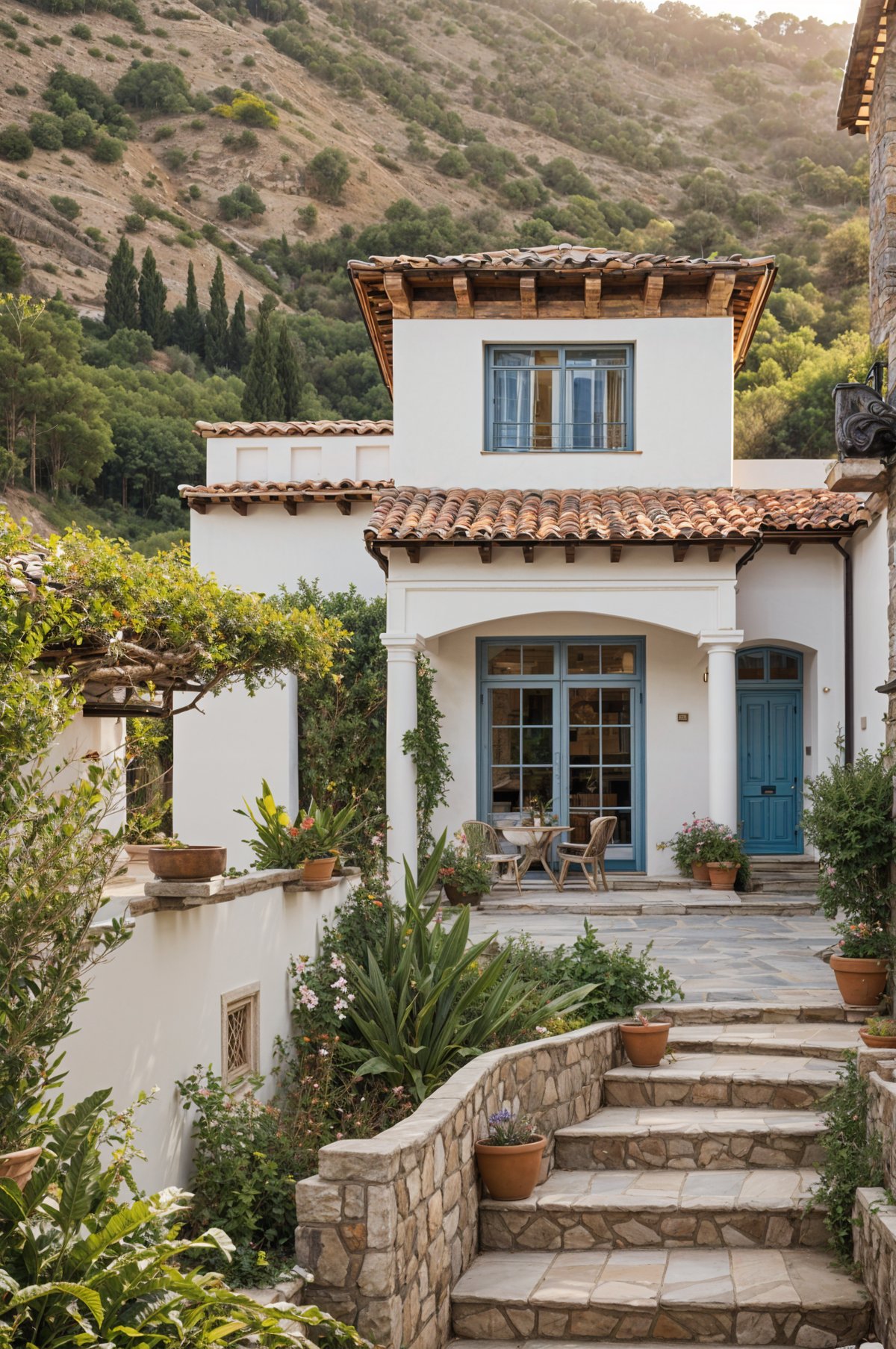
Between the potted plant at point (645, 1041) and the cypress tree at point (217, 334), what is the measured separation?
43.1 m

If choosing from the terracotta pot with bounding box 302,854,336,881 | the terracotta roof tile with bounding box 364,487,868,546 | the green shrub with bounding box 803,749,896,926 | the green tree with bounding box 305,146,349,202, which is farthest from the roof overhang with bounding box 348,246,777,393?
the green tree with bounding box 305,146,349,202

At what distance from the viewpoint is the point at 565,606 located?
43.2 ft

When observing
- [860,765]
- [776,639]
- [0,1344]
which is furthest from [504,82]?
[0,1344]

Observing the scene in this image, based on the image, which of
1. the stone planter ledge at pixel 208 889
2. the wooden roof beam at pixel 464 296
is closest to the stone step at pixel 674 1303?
the stone planter ledge at pixel 208 889

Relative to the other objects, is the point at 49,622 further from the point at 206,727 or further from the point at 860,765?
the point at 206,727

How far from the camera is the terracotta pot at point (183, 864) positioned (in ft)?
19.0

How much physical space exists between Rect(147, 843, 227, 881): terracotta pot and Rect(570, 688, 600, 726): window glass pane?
8878 millimetres

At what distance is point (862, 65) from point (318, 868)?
6.73m

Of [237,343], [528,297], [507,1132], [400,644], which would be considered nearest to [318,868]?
[507,1132]

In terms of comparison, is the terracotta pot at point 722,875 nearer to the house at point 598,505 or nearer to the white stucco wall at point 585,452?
the house at point 598,505

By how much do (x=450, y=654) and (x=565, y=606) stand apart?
1.83 metres

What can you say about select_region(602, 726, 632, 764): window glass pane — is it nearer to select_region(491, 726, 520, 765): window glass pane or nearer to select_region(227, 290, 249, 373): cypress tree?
select_region(491, 726, 520, 765): window glass pane

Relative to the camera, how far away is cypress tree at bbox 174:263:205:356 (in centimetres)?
4831

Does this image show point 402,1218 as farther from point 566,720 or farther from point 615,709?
point 615,709
